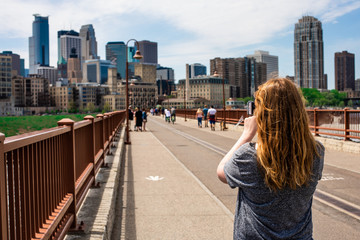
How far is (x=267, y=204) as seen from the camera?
2.26 meters

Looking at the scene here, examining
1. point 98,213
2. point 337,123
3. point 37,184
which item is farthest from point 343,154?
point 37,184

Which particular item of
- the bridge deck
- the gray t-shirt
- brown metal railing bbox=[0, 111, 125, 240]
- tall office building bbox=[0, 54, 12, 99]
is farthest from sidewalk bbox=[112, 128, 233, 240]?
tall office building bbox=[0, 54, 12, 99]

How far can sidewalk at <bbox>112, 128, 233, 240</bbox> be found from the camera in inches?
231

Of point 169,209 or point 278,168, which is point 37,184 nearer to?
point 278,168

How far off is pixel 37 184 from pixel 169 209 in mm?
4168

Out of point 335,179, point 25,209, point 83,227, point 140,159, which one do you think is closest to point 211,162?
point 140,159

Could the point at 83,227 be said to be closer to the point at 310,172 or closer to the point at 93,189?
the point at 93,189

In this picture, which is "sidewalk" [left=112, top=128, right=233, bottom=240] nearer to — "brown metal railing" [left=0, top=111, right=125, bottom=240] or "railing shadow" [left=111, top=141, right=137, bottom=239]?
"railing shadow" [left=111, top=141, right=137, bottom=239]

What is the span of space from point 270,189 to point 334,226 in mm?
4345

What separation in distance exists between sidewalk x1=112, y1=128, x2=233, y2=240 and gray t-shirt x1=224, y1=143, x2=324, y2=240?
343 cm

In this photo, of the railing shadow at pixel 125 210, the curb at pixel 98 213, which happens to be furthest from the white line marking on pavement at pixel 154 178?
the curb at pixel 98 213

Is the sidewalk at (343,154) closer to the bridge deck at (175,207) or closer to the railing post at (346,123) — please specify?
the bridge deck at (175,207)

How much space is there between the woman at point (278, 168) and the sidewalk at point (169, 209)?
344 cm

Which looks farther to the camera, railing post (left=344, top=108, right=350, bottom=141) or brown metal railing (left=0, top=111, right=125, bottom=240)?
railing post (left=344, top=108, right=350, bottom=141)
